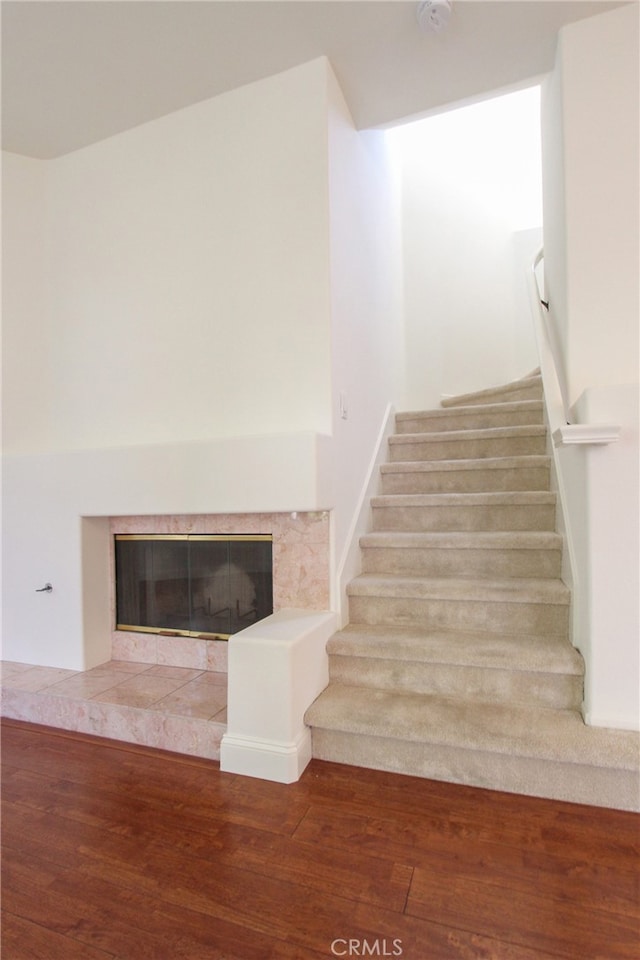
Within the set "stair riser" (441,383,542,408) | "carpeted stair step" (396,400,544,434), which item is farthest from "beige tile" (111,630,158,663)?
"stair riser" (441,383,542,408)

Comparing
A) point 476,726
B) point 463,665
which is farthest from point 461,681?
point 476,726

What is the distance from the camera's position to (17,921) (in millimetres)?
1282

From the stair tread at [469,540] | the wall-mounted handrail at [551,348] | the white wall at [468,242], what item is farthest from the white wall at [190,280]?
the white wall at [468,242]

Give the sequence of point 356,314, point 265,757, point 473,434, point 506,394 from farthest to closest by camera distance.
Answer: point 506,394 → point 473,434 → point 356,314 → point 265,757

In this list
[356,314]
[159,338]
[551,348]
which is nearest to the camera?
[551,348]

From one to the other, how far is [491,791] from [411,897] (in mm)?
589

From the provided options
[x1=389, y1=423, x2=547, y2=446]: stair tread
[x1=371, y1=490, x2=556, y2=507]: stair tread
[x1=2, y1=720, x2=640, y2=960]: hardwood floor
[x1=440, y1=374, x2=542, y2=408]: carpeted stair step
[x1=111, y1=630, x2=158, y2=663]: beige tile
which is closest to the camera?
[x1=2, y1=720, x2=640, y2=960]: hardwood floor

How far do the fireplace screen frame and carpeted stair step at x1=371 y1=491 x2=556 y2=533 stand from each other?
880 mm

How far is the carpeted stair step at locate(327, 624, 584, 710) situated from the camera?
1.95 metres

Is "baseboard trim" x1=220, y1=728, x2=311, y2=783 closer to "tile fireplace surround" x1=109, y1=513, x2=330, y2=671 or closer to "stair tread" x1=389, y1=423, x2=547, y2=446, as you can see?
"tile fireplace surround" x1=109, y1=513, x2=330, y2=671

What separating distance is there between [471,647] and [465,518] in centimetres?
93

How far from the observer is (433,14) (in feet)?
6.74

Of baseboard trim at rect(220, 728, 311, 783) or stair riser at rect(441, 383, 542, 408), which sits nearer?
baseboard trim at rect(220, 728, 311, 783)

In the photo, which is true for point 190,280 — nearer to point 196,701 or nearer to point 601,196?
point 601,196
